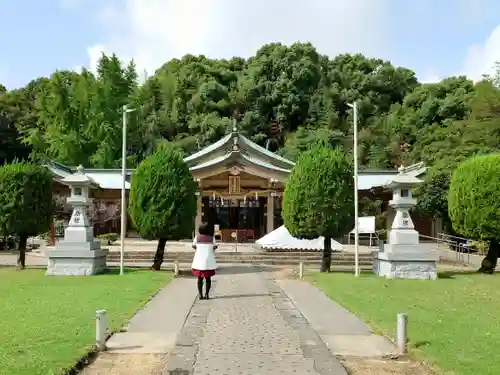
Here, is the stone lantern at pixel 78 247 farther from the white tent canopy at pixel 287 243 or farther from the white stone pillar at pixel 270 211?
the white stone pillar at pixel 270 211

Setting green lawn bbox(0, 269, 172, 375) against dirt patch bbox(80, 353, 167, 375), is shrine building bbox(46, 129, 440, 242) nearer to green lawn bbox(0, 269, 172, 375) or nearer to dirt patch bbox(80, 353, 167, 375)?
green lawn bbox(0, 269, 172, 375)

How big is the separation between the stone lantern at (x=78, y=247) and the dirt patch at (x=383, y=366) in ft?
39.5

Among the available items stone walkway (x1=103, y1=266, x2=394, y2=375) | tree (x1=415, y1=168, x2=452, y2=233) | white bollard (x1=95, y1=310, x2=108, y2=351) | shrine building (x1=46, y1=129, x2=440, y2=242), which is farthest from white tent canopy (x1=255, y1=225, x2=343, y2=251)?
white bollard (x1=95, y1=310, x2=108, y2=351)

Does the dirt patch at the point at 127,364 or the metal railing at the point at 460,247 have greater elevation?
the metal railing at the point at 460,247

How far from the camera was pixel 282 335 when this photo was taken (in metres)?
7.93

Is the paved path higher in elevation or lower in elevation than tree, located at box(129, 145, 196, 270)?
lower

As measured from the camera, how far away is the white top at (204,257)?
11344 millimetres

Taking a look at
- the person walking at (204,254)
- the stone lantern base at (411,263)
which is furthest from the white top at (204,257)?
the stone lantern base at (411,263)

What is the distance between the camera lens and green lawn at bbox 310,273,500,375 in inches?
264

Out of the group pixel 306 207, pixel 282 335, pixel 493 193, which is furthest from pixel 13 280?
pixel 493 193

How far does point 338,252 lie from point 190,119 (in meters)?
24.0

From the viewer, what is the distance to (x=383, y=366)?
650 centimetres

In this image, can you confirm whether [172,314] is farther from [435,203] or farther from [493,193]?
[435,203]

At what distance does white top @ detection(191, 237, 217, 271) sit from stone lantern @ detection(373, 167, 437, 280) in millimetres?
6966
